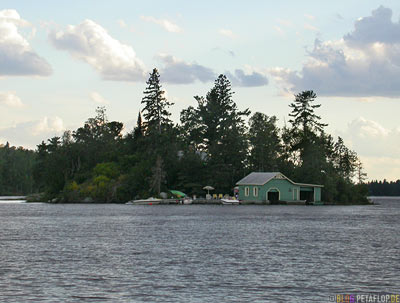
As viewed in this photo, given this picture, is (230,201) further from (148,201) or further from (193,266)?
(193,266)

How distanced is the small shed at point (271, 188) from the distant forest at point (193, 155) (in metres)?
3.81

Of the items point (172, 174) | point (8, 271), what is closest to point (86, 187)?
point (172, 174)

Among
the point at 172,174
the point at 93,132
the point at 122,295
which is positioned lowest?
the point at 122,295

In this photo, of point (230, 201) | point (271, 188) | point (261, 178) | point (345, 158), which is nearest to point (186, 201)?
point (230, 201)

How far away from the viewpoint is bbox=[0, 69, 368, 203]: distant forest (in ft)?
436

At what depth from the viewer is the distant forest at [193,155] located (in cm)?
13300

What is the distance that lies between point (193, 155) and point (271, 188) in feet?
63.9

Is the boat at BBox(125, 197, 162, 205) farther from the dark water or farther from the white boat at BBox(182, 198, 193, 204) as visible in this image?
the dark water

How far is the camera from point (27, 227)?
62531 millimetres

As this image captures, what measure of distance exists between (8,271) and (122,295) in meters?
8.70

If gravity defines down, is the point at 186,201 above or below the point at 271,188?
below

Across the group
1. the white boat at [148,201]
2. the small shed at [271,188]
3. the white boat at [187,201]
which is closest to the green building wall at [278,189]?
the small shed at [271,188]

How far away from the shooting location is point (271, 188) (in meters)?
126

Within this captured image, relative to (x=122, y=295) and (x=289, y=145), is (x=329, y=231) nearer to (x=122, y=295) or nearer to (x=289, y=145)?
(x=122, y=295)
